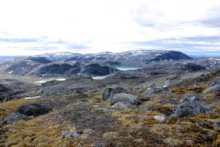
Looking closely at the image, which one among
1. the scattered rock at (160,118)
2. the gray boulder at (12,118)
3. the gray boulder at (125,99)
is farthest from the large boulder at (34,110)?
the scattered rock at (160,118)

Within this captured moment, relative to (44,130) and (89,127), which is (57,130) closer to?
(44,130)

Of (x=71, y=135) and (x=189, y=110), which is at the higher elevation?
(x=189, y=110)

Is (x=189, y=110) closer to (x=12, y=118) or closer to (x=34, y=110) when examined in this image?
(x=12, y=118)

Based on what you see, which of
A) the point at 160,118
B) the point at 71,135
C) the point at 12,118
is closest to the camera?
the point at 71,135

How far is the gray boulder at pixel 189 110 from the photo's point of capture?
2462cm

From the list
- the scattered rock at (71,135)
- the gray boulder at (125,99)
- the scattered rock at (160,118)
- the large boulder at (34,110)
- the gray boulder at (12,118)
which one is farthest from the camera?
the gray boulder at (125,99)

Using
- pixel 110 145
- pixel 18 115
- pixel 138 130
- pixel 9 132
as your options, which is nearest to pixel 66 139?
pixel 110 145

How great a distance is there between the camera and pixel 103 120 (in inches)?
977

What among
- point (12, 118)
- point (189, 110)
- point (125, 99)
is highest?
point (189, 110)

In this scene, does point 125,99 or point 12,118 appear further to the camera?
point 125,99

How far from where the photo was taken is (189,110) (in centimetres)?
2511

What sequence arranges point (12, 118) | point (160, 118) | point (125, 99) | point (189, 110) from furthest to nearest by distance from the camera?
1. point (125, 99)
2. point (12, 118)
3. point (189, 110)
4. point (160, 118)

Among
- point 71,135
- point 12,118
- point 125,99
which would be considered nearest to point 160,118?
point 71,135

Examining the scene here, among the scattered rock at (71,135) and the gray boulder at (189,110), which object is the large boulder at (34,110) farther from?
the gray boulder at (189,110)
